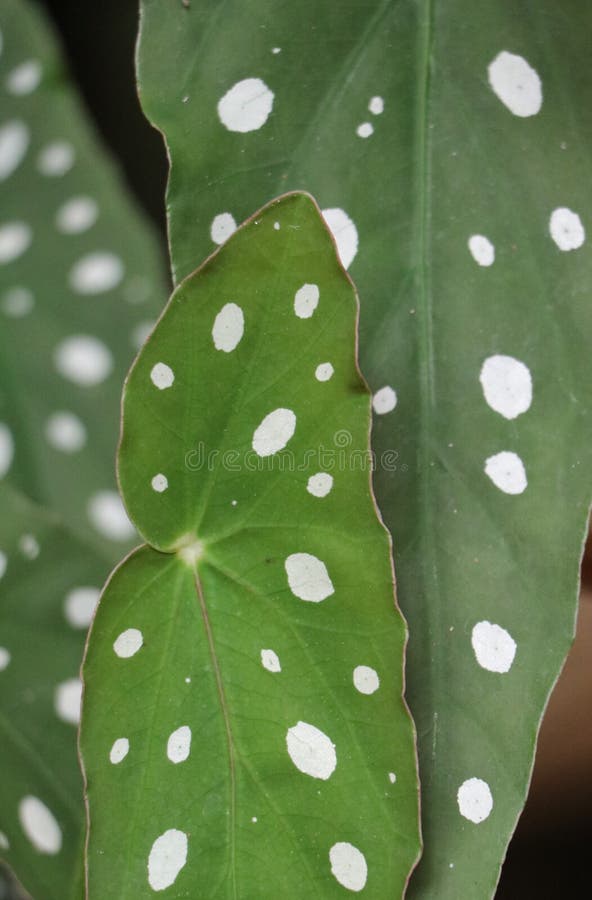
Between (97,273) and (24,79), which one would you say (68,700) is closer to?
(97,273)

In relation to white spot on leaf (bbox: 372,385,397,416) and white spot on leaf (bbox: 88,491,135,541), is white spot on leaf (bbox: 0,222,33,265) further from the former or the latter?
white spot on leaf (bbox: 372,385,397,416)

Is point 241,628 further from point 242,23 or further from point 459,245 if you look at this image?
point 242,23

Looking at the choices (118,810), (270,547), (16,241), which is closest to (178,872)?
(118,810)

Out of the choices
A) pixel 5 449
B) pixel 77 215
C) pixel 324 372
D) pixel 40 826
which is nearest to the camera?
pixel 324 372

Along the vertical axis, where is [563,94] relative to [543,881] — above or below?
above

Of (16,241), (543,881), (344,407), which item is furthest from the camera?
(16,241)

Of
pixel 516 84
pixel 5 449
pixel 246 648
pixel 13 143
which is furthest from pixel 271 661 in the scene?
pixel 13 143
